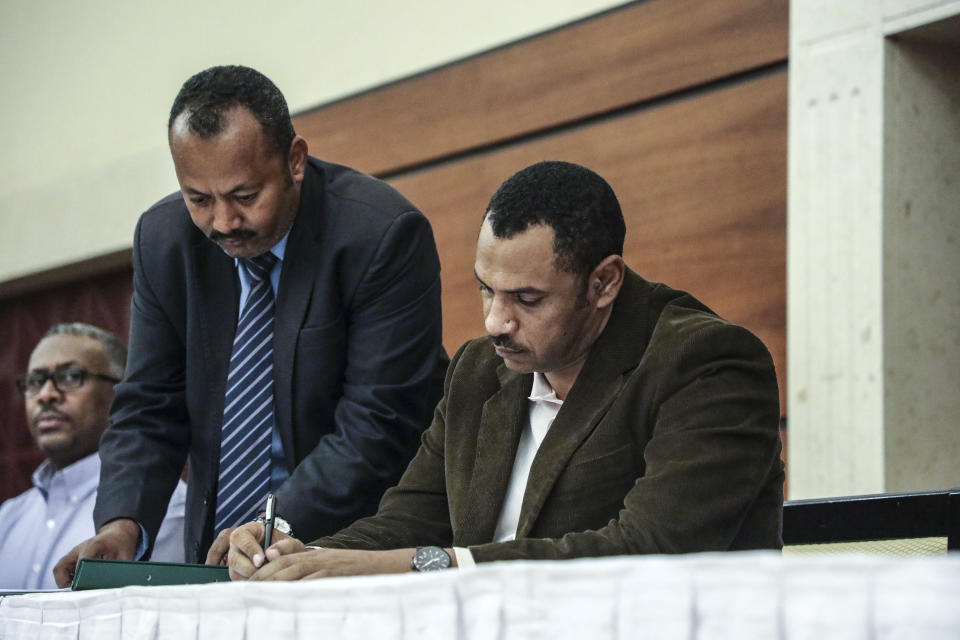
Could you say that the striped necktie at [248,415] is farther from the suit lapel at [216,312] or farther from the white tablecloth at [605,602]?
the white tablecloth at [605,602]

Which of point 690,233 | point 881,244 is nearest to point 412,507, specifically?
point 881,244

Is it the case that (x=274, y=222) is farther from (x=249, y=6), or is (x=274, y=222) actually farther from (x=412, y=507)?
(x=249, y=6)

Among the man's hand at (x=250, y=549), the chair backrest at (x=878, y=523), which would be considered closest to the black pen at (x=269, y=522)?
the man's hand at (x=250, y=549)

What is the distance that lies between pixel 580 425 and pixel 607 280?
199 millimetres

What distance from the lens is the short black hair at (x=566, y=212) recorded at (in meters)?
1.68

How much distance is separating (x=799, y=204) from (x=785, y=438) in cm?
55

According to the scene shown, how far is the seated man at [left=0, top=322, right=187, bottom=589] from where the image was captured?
3.36 m

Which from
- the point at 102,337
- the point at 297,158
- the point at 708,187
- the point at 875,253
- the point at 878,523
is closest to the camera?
the point at 878,523

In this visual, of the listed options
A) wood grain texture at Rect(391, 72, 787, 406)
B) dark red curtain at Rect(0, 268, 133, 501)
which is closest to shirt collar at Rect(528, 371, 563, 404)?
wood grain texture at Rect(391, 72, 787, 406)

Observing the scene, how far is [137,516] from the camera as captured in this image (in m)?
2.11

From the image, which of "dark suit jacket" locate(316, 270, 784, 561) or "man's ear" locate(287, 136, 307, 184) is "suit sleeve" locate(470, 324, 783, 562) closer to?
"dark suit jacket" locate(316, 270, 784, 561)

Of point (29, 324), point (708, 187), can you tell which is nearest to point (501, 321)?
point (708, 187)

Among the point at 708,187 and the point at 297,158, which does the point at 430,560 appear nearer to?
the point at 297,158

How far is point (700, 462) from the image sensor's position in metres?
1.52
